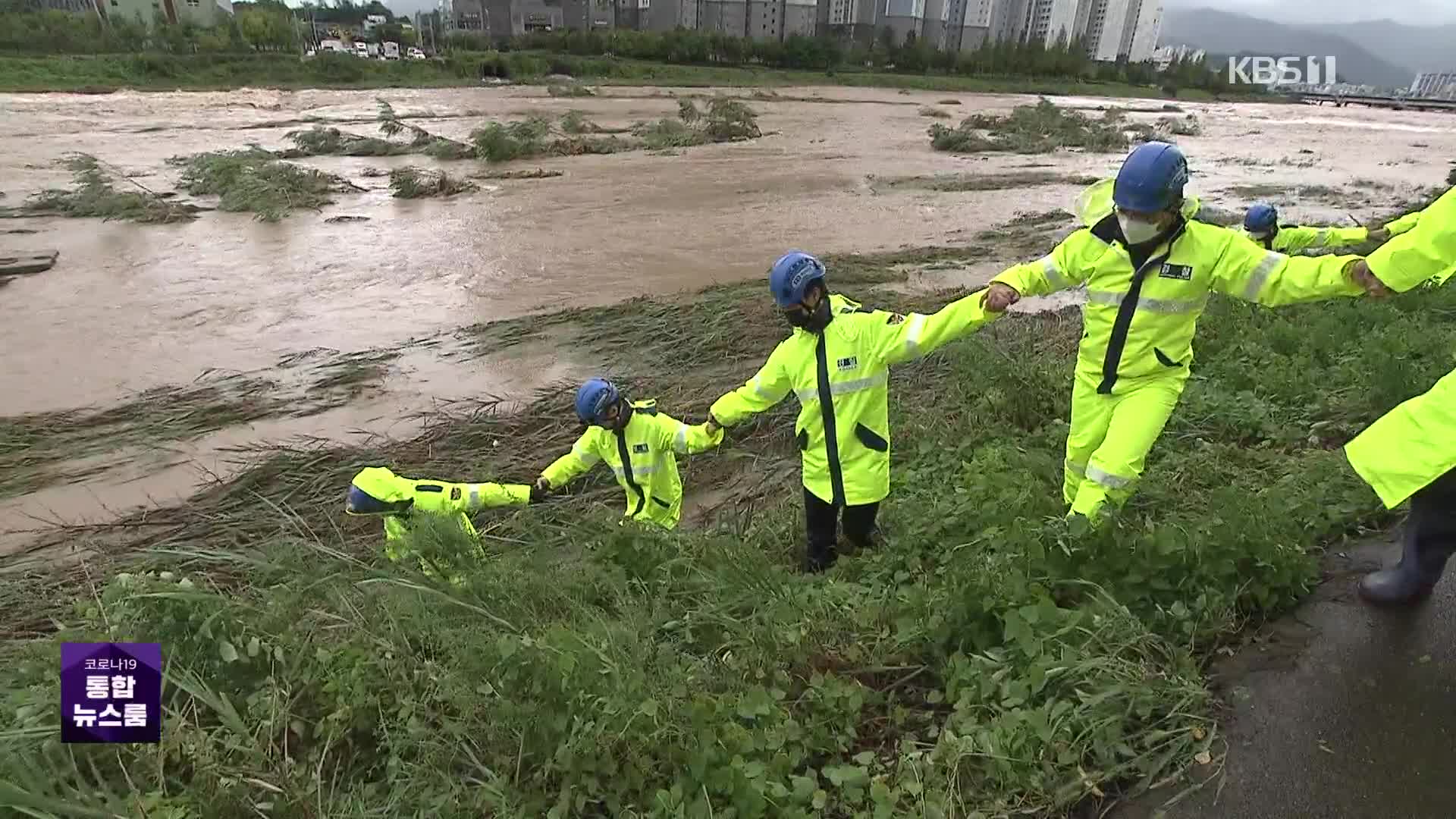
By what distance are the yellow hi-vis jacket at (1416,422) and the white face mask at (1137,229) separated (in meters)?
0.77

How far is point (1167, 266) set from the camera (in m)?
3.20

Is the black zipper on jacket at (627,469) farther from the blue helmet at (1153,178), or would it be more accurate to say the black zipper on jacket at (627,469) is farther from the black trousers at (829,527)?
the blue helmet at (1153,178)

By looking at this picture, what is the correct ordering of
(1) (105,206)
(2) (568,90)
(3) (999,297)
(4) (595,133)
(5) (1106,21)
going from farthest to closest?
(5) (1106,21) → (2) (568,90) → (4) (595,133) → (1) (105,206) → (3) (999,297)

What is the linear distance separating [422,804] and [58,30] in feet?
192

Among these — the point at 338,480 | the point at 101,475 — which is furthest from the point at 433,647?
the point at 101,475

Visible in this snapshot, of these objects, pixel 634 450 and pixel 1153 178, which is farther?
pixel 634 450

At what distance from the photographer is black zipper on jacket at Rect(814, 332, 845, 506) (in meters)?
3.81

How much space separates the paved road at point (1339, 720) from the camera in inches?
83.0

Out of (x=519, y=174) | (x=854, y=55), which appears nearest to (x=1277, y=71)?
(x=854, y=55)

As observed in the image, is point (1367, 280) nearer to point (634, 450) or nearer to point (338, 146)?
point (634, 450)

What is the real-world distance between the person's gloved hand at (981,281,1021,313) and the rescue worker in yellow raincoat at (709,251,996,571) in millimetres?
83

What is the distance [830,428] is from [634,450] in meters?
1.39

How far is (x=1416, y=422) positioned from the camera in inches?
93.8

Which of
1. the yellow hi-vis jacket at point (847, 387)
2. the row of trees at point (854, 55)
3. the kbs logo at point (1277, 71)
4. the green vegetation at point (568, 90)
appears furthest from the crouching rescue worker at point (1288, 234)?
the kbs logo at point (1277, 71)
